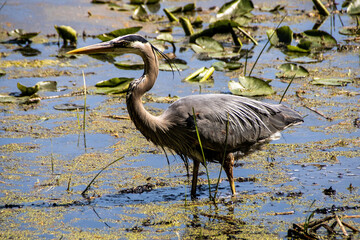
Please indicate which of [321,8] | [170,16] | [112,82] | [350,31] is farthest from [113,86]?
[321,8]

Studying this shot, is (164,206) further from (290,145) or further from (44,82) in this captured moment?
(44,82)

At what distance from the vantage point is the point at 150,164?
4.90 meters

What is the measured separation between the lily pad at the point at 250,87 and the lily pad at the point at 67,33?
11.0ft

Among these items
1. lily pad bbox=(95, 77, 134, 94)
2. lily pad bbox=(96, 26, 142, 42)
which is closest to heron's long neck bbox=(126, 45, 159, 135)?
lily pad bbox=(95, 77, 134, 94)

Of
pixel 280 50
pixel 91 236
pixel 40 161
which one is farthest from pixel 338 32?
pixel 91 236

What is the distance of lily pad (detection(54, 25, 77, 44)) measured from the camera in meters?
8.42

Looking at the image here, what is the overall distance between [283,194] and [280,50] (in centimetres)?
468

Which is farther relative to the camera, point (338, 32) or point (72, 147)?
point (338, 32)

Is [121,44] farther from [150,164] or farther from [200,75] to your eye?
[200,75]

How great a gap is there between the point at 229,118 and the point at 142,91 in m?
0.82

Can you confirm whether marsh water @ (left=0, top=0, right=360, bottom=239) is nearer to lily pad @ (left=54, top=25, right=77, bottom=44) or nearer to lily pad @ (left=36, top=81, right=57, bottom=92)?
lily pad @ (left=36, top=81, right=57, bottom=92)

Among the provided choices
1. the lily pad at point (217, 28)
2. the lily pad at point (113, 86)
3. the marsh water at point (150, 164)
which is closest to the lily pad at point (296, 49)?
the marsh water at point (150, 164)

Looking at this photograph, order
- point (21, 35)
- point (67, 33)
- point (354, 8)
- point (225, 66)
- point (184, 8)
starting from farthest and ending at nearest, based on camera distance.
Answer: point (184, 8) < point (354, 8) < point (21, 35) < point (67, 33) < point (225, 66)

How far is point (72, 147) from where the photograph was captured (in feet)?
17.2
